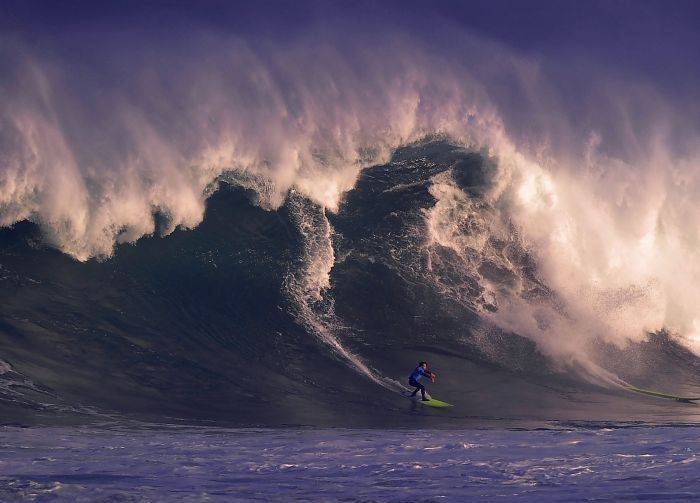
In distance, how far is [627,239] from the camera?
16516 millimetres

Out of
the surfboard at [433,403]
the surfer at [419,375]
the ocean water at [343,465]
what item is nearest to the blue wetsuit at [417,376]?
the surfer at [419,375]

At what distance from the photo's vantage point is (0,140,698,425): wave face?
31.2 ft

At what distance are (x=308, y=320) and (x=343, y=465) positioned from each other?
563 centimetres

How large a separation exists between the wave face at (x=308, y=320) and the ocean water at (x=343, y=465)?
1026 mm

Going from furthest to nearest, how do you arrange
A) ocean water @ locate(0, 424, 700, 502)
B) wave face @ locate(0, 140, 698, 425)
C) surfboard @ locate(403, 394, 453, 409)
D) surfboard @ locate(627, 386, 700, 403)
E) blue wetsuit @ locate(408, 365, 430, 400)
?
surfboard @ locate(627, 386, 700, 403) < blue wetsuit @ locate(408, 365, 430, 400) < surfboard @ locate(403, 394, 453, 409) < wave face @ locate(0, 140, 698, 425) < ocean water @ locate(0, 424, 700, 502)

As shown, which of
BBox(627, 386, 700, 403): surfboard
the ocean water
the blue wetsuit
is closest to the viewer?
the ocean water

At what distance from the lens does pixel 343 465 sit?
663 centimetres

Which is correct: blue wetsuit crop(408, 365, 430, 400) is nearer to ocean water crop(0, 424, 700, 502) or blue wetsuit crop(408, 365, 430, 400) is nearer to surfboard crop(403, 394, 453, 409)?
surfboard crop(403, 394, 453, 409)

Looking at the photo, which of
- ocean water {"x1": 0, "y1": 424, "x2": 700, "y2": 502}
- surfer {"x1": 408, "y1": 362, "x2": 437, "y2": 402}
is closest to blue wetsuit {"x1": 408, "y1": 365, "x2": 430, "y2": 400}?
surfer {"x1": 408, "y1": 362, "x2": 437, "y2": 402}

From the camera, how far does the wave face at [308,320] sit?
9.52 m

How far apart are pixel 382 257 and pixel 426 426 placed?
5.74 metres

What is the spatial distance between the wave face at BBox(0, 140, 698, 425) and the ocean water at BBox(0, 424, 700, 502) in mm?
1026

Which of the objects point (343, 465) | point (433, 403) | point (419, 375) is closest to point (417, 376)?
point (419, 375)

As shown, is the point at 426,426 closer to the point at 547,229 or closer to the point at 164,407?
the point at 164,407
